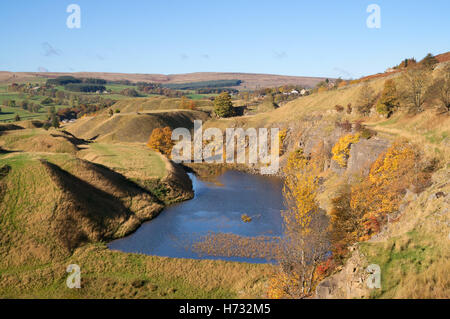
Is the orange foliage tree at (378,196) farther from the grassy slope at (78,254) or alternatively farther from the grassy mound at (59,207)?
the grassy mound at (59,207)

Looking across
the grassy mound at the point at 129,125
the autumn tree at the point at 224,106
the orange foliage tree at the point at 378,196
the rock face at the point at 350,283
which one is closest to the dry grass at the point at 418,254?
the rock face at the point at 350,283

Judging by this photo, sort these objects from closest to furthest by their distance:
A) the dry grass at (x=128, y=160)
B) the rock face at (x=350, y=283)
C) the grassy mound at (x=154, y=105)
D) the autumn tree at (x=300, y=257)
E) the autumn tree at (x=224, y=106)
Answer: the rock face at (x=350, y=283)
the autumn tree at (x=300, y=257)
the dry grass at (x=128, y=160)
the autumn tree at (x=224, y=106)
the grassy mound at (x=154, y=105)

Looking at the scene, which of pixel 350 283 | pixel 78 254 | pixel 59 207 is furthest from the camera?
pixel 59 207

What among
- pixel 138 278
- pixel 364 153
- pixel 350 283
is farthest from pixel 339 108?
pixel 350 283

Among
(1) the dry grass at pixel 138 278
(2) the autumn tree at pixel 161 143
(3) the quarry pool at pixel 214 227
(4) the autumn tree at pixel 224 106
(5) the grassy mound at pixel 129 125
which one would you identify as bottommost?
(1) the dry grass at pixel 138 278

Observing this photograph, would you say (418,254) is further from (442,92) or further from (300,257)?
(442,92)
